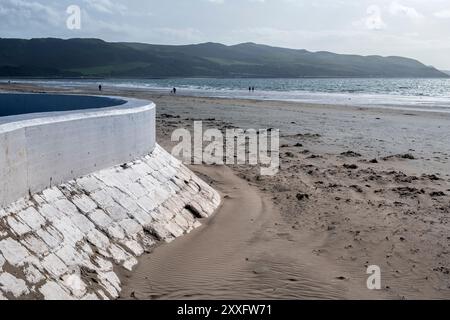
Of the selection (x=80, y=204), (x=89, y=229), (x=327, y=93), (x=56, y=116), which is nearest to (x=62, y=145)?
(x=56, y=116)

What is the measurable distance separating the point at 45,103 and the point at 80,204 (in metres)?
4.77

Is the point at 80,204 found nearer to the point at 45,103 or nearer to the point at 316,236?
the point at 316,236

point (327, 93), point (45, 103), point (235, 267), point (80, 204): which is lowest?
point (235, 267)

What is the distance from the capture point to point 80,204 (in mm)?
5848

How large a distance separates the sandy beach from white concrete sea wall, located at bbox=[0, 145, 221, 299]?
0.27 metres

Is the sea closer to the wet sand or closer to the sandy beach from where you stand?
the sandy beach

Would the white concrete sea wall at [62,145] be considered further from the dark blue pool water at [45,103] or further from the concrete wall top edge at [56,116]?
the dark blue pool water at [45,103]

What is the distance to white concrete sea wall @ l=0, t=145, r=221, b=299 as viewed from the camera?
4.54 meters

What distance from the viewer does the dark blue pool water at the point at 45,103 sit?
9625mm

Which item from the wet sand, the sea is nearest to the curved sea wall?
the wet sand

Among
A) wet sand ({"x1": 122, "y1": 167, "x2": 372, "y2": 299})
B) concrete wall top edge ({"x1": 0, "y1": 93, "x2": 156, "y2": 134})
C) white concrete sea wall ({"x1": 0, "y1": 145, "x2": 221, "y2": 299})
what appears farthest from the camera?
wet sand ({"x1": 122, "y1": 167, "x2": 372, "y2": 299})

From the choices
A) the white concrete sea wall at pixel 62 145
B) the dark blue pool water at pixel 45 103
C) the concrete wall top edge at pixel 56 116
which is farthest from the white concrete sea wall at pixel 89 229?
the dark blue pool water at pixel 45 103

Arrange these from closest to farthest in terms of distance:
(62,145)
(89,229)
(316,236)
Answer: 1. (89,229)
2. (62,145)
3. (316,236)

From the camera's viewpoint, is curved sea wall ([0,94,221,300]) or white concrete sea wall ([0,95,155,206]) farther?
white concrete sea wall ([0,95,155,206])
